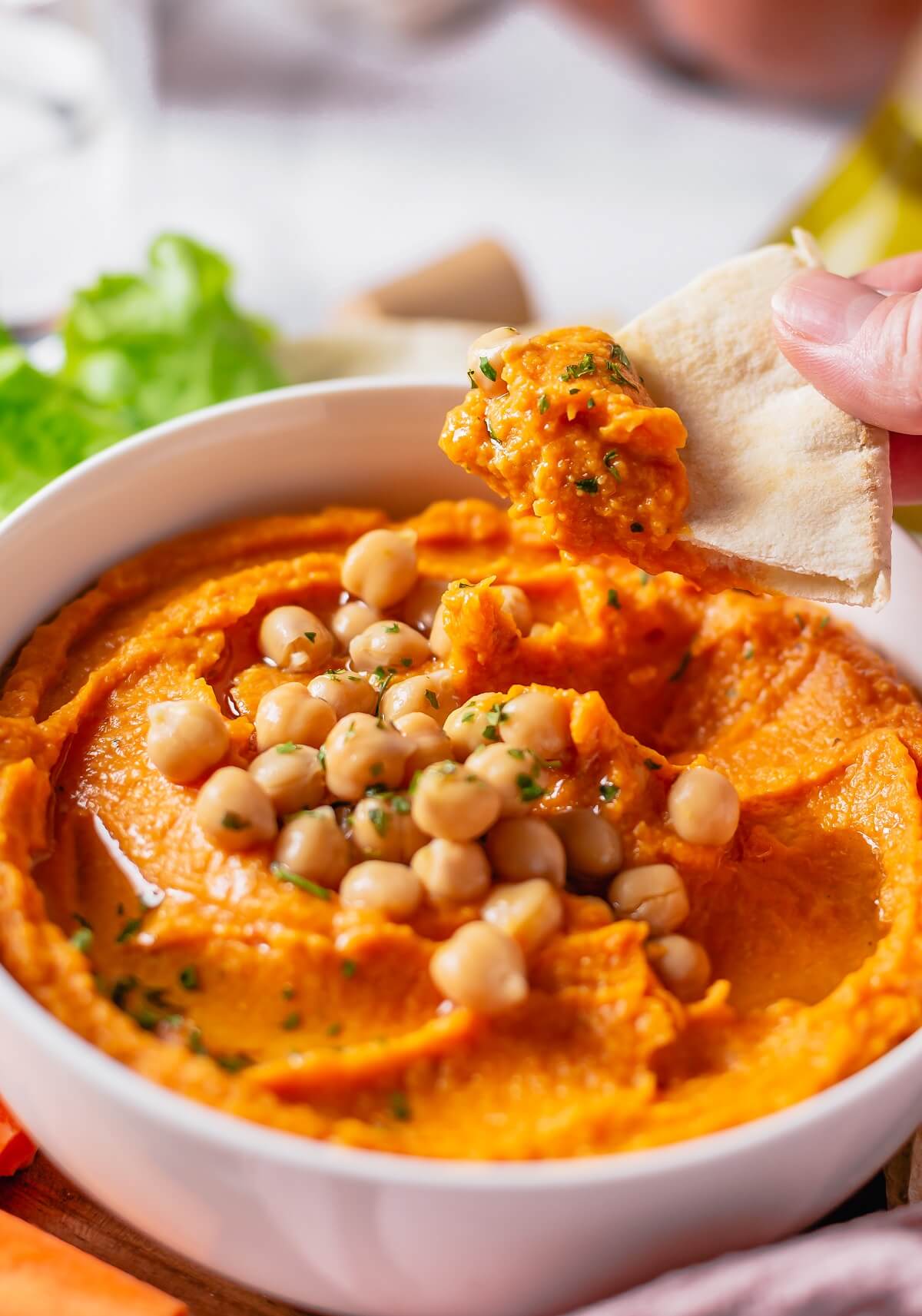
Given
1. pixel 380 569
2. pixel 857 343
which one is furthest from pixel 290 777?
pixel 857 343

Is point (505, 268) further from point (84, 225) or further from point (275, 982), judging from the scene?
point (275, 982)

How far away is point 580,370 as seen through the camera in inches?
121

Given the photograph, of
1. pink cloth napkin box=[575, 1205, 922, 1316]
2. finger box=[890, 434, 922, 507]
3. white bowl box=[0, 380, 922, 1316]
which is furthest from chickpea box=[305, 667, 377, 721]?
finger box=[890, 434, 922, 507]

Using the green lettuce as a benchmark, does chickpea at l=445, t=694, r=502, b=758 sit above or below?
below

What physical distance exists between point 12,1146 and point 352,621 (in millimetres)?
1374

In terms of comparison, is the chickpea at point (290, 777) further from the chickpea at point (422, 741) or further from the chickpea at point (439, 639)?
the chickpea at point (439, 639)

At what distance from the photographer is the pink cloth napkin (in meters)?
2.42

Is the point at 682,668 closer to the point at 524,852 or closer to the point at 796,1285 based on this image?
the point at 524,852

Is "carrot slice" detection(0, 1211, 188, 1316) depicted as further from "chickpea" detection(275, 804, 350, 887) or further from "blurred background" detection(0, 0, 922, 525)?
"blurred background" detection(0, 0, 922, 525)

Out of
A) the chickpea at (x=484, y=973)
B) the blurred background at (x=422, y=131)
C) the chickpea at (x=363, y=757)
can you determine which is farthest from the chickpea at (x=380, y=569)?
the blurred background at (x=422, y=131)

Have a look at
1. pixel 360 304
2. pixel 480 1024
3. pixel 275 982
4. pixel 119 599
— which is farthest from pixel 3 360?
pixel 480 1024

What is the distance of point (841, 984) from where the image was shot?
2.83 m

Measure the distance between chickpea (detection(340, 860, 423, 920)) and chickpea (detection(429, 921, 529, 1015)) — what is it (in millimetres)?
157

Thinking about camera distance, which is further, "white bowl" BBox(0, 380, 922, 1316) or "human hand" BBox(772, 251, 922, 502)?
"human hand" BBox(772, 251, 922, 502)
